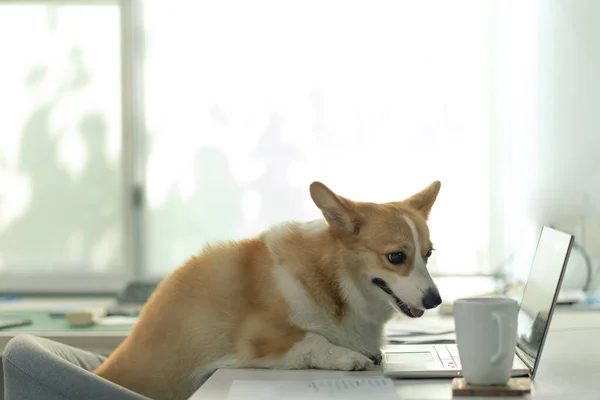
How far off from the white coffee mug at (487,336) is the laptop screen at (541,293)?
19 cm

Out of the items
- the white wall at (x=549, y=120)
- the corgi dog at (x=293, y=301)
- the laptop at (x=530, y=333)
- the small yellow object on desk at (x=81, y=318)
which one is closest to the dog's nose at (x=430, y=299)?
the corgi dog at (x=293, y=301)

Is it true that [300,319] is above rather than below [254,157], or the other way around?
below

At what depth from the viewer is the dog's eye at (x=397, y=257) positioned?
5.35ft

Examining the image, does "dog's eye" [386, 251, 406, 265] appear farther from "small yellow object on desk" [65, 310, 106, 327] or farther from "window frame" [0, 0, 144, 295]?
"window frame" [0, 0, 144, 295]

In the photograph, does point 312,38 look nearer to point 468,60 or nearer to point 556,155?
point 468,60

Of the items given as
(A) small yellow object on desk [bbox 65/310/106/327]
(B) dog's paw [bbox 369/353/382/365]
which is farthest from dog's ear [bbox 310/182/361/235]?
(A) small yellow object on desk [bbox 65/310/106/327]

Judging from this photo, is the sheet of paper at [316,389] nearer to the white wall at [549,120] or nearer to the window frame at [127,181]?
the white wall at [549,120]

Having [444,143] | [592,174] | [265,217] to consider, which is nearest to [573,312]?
[592,174]

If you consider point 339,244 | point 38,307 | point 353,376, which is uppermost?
point 339,244

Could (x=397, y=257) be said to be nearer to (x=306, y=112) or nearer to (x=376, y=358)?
(x=376, y=358)

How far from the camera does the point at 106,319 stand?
267 centimetres

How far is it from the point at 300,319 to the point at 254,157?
6.34ft

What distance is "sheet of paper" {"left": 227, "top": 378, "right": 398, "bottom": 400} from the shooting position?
133 centimetres

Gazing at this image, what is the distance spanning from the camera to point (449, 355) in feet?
5.40
